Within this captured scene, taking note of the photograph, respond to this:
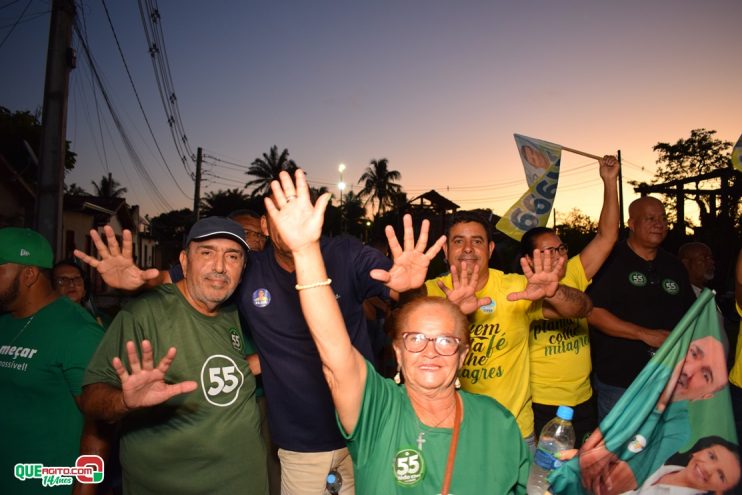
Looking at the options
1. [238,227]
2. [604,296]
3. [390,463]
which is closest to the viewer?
[390,463]

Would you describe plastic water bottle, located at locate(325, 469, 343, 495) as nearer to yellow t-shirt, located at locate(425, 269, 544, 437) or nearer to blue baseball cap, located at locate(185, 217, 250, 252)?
yellow t-shirt, located at locate(425, 269, 544, 437)

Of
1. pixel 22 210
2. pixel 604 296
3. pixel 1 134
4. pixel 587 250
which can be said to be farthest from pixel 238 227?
pixel 1 134

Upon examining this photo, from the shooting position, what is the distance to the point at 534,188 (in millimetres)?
5531

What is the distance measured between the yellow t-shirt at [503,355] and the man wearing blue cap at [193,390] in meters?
1.55

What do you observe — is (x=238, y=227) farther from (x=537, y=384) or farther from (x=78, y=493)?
(x=537, y=384)

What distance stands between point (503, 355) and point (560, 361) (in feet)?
3.56

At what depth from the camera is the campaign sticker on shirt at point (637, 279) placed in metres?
4.42

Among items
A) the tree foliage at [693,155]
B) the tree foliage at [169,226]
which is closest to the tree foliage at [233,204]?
the tree foliage at [169,226]

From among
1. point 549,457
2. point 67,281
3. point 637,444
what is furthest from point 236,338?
point 67,281

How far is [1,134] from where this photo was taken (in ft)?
74.2

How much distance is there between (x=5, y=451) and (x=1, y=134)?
26687mm

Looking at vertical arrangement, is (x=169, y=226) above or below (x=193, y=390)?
above

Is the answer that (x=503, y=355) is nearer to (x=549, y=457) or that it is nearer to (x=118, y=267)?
(x=549, y=457)

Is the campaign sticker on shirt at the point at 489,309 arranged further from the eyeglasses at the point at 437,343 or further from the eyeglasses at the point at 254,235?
the eyeglasses at the point at 254,235
